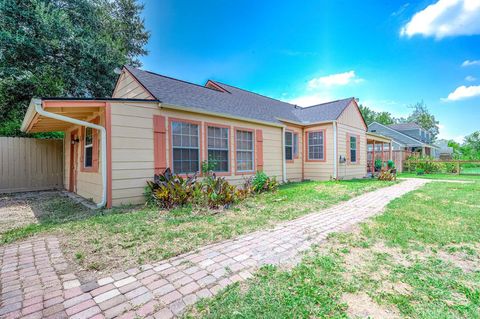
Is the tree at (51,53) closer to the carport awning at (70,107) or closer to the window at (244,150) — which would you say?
the carport awning at (70,107)

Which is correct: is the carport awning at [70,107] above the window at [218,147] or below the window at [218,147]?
above

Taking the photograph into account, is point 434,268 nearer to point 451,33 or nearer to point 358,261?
point 358,261

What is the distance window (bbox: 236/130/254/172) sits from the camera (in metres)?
7.80

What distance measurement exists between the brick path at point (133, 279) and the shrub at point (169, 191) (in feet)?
6.71

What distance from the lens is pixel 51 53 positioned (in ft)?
32.2

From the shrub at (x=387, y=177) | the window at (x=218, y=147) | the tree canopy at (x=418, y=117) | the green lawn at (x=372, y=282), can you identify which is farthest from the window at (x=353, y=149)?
the tree canopy at (x=418, y=117)

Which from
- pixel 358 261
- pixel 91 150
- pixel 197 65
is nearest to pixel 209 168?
pixel 91 150

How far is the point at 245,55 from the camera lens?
12461mm

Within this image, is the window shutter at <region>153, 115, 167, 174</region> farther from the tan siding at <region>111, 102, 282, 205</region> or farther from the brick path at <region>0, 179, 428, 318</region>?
the brick path at <region>0, 179, 428, 318</region>

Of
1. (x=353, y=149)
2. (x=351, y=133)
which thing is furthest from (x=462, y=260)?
(x=353, y=149)

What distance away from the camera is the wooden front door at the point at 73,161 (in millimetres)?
7457

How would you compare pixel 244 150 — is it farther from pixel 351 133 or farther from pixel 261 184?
pixel 351 133

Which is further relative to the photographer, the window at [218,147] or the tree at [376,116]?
the tree at [376,116]

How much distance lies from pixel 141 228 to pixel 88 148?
438cm
